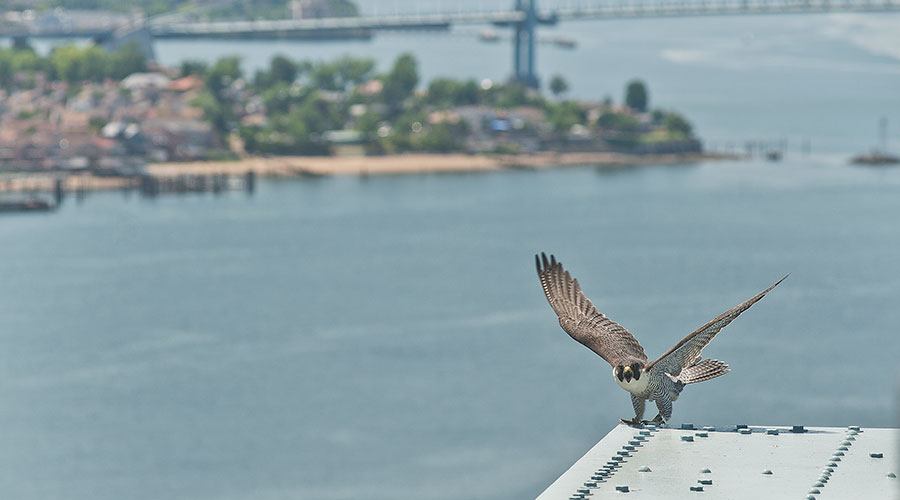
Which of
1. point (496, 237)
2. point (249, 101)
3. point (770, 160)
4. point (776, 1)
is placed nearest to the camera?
point (496, 237)

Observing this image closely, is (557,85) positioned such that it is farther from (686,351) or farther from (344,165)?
(686,351)

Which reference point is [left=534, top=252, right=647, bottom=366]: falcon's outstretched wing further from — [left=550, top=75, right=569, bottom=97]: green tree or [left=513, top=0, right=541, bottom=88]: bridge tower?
[left=513, top=0, right=541, bottom=88]: bridge tower

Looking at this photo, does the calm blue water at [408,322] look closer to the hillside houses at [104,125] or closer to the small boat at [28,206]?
the small boat at [28,206]

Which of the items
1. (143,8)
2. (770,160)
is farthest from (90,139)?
(143,8)

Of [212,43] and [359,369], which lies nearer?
[359,369]

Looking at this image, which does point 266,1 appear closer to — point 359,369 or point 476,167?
point 476,167

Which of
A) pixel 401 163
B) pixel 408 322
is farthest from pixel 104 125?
pixel 408 322

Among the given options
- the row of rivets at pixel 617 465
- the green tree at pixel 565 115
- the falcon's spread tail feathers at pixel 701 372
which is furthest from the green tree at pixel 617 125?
the falcon's spread tail feathers at pixel 701 372
